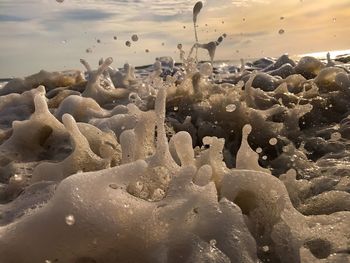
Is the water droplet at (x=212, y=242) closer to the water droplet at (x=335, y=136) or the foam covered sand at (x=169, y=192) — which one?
the foam covered sand at (x=169, y=192)

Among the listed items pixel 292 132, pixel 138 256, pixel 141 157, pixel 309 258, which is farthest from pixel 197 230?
pixel 292 132

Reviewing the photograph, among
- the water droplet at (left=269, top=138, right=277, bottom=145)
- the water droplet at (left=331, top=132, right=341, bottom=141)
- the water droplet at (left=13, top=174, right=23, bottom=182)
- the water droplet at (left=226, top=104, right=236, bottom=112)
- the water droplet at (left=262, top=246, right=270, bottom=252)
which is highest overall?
the water droplet at (left=262, top=246, right=270, bottom=252)

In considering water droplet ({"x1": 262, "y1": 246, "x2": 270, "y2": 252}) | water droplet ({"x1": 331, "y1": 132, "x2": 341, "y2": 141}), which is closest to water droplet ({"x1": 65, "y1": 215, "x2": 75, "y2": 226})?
water droplet ({"x1": 262, "y1": 246, "x2": 270, "y2": 252})

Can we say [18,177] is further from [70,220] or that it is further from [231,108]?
[231,108]

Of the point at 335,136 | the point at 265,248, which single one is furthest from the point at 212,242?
the point at 335,136

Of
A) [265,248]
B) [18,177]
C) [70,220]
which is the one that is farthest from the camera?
[18,177]

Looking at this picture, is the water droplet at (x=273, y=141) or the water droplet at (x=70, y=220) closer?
the water droplet at (x=70, y=220)

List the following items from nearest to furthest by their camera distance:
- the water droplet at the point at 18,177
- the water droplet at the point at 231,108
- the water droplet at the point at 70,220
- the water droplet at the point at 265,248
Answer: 1. the water droplet at the point at 70,220
2. the water droplet at the point at 265,248
3. the water droplet at the point at 18,177
4. the water droplet at the point at 231,108

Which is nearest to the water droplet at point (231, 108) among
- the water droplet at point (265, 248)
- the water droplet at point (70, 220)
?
the water droplet at point (265, 248)

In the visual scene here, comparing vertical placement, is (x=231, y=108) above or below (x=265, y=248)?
below

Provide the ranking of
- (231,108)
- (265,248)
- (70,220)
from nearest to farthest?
(70,220) → (265,248) → (231,108)

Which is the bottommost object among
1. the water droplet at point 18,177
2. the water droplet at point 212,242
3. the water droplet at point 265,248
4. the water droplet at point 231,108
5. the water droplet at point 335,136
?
the water droplet at point 335,136

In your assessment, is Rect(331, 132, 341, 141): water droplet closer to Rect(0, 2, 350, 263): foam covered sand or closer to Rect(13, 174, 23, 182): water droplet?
Rect(0, 2, 350, 263): foam covered sand

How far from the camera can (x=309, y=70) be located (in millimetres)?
7066
